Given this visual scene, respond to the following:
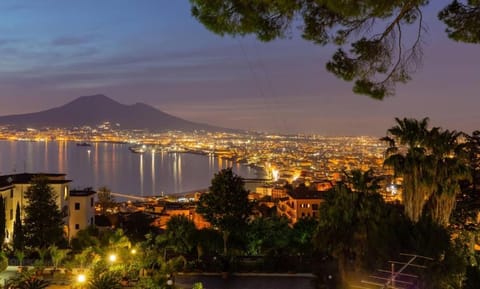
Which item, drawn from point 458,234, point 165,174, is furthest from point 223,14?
point 165,174

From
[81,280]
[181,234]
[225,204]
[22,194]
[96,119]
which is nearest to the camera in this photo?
[81,280]

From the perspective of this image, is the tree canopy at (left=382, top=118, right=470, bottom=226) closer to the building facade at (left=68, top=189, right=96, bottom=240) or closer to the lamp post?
the lamp post

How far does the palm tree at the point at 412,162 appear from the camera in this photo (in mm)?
8078

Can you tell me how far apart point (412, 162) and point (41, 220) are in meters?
9.01

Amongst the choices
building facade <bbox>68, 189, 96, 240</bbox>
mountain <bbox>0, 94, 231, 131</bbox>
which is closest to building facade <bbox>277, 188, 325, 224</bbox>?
building facade <bbox>68, 189, 96, 240</bbox>

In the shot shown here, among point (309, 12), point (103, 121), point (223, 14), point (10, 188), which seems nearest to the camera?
point (223, 14)

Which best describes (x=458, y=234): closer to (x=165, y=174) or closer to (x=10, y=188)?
(x=10, y=188)

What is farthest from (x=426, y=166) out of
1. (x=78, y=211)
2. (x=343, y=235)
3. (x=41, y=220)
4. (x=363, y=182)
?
(x=78, y=211)

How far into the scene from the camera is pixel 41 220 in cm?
1288

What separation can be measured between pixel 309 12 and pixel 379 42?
2.55 ft

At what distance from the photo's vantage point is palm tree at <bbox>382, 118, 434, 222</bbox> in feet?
26.5

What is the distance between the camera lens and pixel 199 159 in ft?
279

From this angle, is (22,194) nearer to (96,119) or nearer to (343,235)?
(343,235)

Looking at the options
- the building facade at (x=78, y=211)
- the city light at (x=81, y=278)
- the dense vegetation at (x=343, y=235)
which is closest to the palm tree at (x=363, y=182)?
the dense vegetation at (x=343, y=235)
